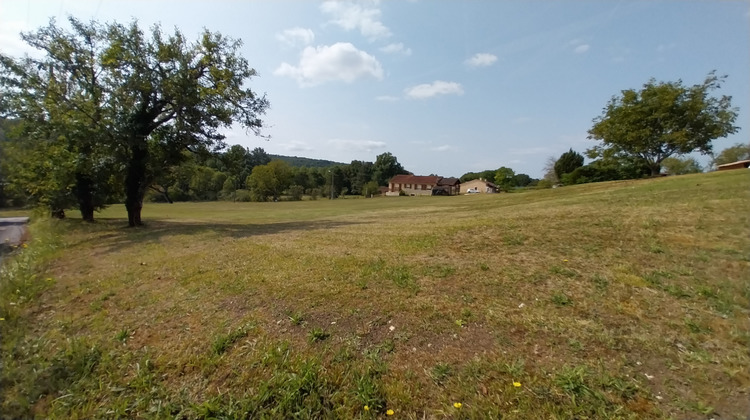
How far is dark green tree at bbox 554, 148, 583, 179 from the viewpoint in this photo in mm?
59969

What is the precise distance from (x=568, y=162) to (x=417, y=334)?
227 ft

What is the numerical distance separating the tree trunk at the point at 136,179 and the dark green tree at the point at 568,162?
2558 inches

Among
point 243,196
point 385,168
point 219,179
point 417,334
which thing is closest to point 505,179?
point 385,168

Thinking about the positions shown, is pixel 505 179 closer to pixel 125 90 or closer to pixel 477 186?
pixel 477 186

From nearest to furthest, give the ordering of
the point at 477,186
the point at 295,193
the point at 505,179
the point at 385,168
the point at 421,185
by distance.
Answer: the point at 505,179, the point at 295,193, the point at 477,186, the point at 421,185, the point at 385,168

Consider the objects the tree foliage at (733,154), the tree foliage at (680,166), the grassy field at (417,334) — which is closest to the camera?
the grassy field at (417,334)

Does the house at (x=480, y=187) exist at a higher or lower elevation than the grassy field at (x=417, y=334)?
higher

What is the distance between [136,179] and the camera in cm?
1614

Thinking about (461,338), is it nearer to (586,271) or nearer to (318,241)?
(586,271)

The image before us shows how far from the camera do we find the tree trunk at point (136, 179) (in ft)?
50.7

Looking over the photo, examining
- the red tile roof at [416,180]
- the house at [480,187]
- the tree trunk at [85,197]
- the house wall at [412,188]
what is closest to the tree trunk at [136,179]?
the tree trunk at [85,197]

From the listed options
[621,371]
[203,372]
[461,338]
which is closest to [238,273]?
[203,372]

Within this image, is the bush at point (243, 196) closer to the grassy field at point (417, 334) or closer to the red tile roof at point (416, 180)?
the red tile roof at point (416, 180)

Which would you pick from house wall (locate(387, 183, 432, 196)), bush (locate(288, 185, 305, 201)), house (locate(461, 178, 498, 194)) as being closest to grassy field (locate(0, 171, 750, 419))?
bush (locate(288, 185, 305, 201))
